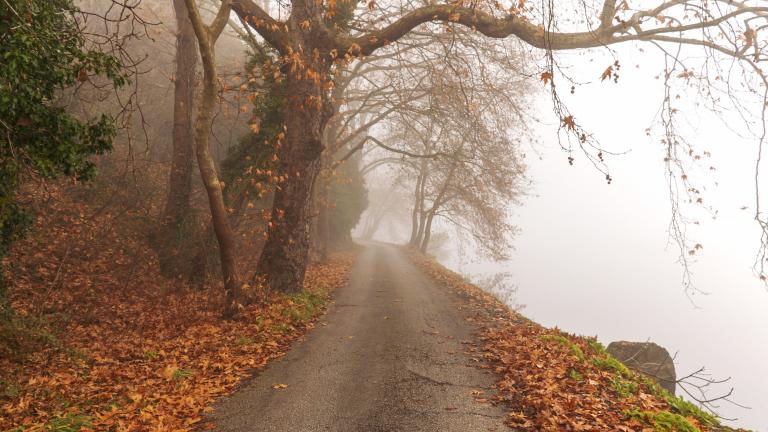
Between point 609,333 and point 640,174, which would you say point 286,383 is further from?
point 640,174

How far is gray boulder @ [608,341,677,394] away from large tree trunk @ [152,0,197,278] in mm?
12702

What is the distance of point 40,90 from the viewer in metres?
5.82

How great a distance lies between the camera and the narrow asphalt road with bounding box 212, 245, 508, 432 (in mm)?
5188

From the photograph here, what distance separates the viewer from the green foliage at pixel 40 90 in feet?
17.7

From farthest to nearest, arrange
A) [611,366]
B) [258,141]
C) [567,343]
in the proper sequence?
[258,141]
[567,343]
[611,366]

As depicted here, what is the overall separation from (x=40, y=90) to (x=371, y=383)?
20.7 ft

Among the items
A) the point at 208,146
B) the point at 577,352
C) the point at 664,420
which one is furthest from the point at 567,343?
the point at 208,146

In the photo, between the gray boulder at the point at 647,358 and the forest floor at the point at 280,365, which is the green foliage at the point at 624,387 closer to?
the forest floor at the point at 280,365

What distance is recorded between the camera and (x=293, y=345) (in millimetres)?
8281

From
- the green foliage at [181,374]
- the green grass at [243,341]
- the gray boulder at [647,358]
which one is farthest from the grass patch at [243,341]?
the gray boulder at [647,358]

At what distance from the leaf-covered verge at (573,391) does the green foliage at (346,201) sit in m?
22.0

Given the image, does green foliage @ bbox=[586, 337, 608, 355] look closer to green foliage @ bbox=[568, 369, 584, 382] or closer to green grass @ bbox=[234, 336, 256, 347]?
green foliage @ bbox=[568, 369, 584, 382]

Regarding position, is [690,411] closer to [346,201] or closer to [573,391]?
[573,391]

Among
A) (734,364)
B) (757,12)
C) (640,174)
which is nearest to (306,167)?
(757,12)
